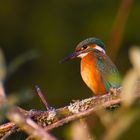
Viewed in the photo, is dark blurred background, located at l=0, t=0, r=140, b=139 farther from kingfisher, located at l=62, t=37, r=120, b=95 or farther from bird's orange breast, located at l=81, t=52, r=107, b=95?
bird's orange breast, located at l=81, t=52, r=107, b=95

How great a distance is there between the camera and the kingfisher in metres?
4.76

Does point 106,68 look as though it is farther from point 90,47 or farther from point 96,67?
point 90,47

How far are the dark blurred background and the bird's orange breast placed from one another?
409 centimetres

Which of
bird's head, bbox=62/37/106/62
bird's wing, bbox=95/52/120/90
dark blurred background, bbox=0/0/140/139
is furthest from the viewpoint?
dark blurred background, bbox=0/0/140/139

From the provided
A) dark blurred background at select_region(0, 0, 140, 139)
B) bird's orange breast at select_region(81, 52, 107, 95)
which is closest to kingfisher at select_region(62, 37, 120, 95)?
bird's orange breast at select_region(81, 52, 107, 95)

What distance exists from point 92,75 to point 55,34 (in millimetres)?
5727

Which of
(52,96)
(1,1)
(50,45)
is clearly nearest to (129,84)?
(52,96)

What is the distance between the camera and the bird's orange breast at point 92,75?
476 cm

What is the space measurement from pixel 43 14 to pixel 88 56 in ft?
20.2

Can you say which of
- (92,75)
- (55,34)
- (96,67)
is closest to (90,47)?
(96,67)

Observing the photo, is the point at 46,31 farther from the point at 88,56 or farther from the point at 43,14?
the point at 88,56

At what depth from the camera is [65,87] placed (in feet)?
33.2

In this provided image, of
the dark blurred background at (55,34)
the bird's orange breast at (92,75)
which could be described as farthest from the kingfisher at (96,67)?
the dark blurred background at (55,34)

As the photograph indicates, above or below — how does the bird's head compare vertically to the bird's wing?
above
